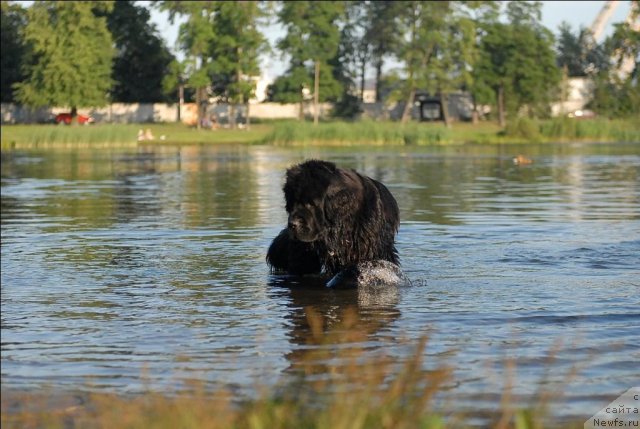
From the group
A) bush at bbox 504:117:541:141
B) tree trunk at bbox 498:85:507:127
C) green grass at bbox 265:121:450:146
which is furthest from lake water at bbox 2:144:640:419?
tree trunk at bbox 498:85:507:127

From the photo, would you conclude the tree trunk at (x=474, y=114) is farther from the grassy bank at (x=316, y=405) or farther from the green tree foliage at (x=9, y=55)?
the grassy bank at (x=316, y=405)

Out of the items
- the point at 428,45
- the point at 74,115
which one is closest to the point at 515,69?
the point at 428,45

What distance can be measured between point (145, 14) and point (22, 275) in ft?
318

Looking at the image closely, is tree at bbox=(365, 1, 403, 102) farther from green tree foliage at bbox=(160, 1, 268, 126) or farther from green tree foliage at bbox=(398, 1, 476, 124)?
green tree foliage at bbox=(160, 1, 268, 126)

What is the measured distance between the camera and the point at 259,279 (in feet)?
39.5

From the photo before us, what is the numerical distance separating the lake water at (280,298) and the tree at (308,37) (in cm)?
7907

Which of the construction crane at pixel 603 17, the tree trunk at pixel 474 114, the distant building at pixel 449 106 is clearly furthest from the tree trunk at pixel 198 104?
the construction crane at pixel 603 17

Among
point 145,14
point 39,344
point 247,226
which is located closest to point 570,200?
point 247,226

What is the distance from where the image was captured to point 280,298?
1084 centimetres

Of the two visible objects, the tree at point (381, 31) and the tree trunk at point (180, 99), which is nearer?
the tree trunk at point (180, 99)

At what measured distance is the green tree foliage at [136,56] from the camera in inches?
4154

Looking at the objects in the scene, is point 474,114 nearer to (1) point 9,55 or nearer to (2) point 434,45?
(2) point 434,45

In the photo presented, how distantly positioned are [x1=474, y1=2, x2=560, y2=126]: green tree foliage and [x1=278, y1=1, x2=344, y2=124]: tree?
12618 mm

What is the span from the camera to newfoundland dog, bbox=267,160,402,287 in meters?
10.7
